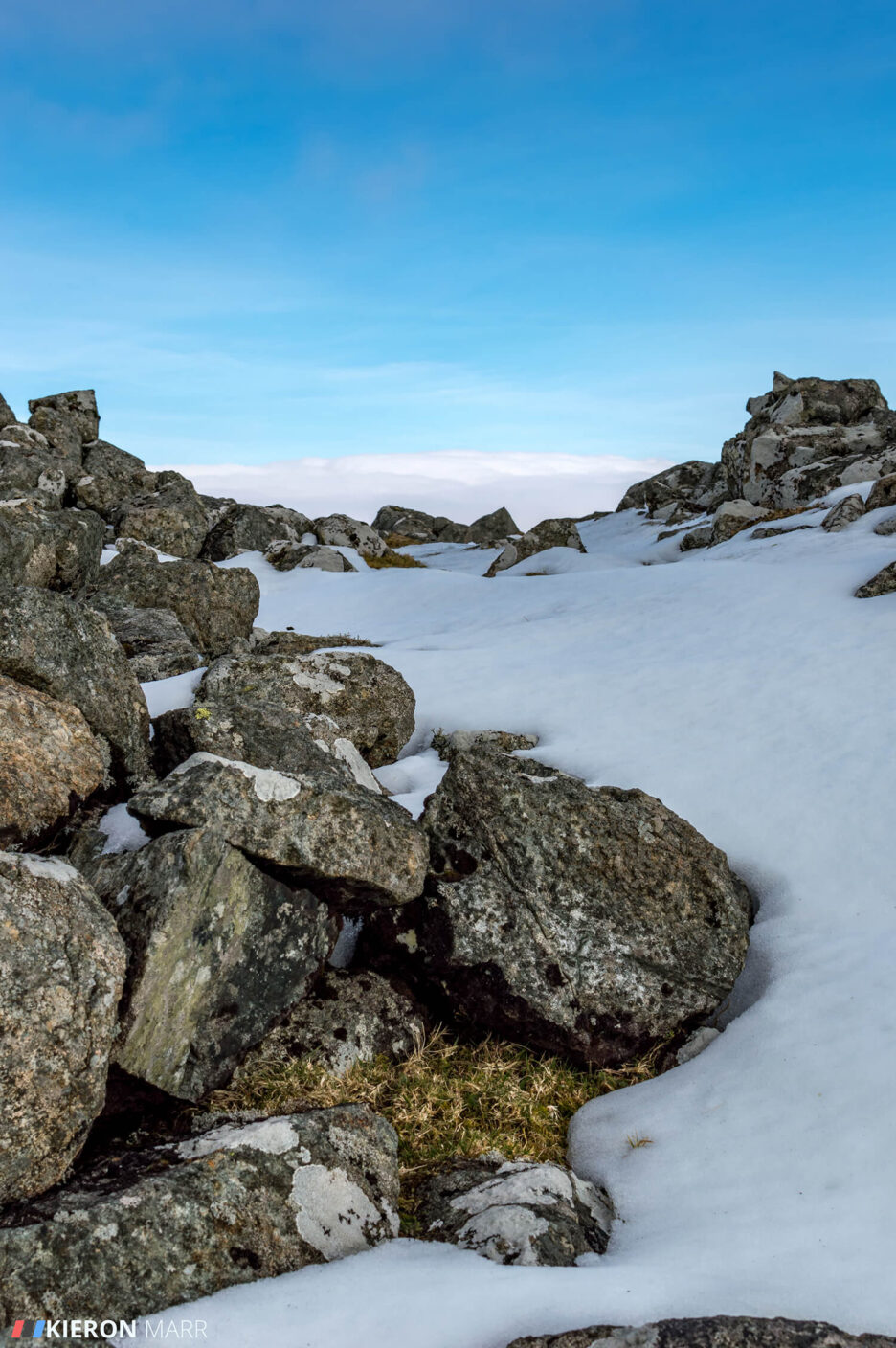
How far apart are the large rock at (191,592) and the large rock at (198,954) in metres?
11.3

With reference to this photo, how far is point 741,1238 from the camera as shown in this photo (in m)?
6.17

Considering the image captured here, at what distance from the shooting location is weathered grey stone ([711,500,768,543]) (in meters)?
35.8

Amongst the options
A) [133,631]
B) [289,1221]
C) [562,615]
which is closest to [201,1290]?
[289,1221]

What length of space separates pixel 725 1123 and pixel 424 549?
5232 centimetres

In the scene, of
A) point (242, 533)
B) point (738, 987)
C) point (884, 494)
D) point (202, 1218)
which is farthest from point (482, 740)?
point (242, 533)

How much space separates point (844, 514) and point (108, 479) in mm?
28721

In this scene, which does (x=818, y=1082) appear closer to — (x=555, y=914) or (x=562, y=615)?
(x=555, y=914)

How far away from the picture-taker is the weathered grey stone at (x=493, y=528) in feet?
224

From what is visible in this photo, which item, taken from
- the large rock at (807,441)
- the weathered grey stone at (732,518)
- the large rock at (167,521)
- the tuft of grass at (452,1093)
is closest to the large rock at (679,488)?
the large rock at (807,441)

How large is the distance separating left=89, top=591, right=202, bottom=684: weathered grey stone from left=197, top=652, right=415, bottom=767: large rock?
147 centimetres

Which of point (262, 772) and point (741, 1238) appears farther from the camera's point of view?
point (262, 772)

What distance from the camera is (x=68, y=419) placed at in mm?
41438

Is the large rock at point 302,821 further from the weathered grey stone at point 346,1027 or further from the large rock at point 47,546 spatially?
the large rock at point 47,546

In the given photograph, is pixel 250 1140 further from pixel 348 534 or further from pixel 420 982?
pixel 348 534
